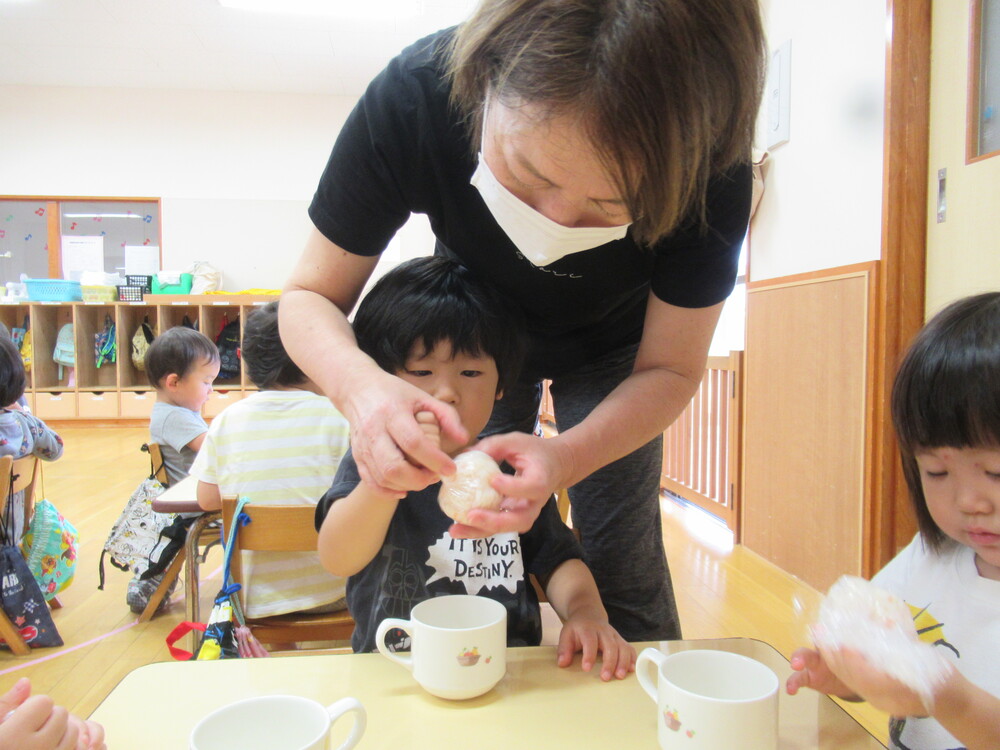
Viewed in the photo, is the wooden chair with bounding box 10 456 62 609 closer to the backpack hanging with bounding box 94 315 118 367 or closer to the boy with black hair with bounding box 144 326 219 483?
the boy with black hair with bounding box 144 326 219 483

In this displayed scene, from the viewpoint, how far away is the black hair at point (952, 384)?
79cm

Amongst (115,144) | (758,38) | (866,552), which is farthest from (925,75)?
(115,144)

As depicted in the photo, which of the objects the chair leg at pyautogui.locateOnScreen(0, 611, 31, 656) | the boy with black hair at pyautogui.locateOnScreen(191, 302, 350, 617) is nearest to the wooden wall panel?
the boy with black hair at pyautogui.locateOnScreen(191, 302, 350, 617)

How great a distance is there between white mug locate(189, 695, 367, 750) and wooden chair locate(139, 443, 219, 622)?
54.1 inches

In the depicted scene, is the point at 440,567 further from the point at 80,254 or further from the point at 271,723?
the point at 80,254

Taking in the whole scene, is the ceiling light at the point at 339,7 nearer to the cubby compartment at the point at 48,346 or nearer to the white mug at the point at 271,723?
the cubby compartment at the point at 48,346

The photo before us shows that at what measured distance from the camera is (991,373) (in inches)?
30.9

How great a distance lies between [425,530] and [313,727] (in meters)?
0.57

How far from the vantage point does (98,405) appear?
671 centimetres

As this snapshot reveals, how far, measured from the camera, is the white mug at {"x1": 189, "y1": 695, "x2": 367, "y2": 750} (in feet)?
1.65

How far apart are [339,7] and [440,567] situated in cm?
570

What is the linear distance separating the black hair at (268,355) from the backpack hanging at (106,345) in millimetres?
5596

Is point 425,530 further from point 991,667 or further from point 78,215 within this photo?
point 78,215

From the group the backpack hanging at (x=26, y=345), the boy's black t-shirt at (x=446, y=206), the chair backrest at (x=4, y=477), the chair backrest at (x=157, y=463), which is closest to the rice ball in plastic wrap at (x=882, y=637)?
the boy's black t-shirt at (x=446, y=206)
